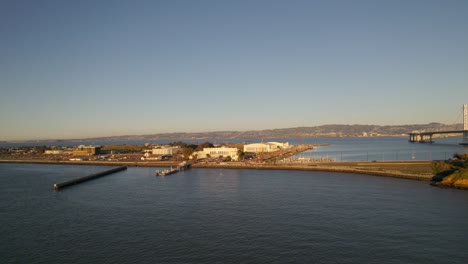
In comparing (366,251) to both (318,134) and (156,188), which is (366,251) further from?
(318,134)

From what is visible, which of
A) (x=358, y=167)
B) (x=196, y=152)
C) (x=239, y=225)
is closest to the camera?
(x=239, y=225)

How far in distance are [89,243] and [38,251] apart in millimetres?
1310

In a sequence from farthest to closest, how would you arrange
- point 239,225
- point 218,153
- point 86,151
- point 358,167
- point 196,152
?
point 86,151 → point 196,152 → point 218,153 → point 358,167 → point 239,225

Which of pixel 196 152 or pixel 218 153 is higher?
pixel 196 152

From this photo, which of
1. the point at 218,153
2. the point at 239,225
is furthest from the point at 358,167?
the point at 239,225

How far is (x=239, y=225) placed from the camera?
1183 centimetres

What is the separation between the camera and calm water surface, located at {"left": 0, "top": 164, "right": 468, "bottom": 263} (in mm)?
9344

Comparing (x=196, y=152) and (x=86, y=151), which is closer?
(x=196, y=152)

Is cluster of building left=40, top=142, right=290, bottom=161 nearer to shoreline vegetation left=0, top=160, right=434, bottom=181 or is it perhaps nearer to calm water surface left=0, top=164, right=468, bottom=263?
shoreline vegetation left=0, top=160, right=434, bottom=181

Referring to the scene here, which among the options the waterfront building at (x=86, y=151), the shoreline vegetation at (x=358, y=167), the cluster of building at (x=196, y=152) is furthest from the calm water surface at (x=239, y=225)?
the waterfront building at (x=86, y=151)

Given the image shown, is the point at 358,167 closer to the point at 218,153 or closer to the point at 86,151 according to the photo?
the point at 218,153

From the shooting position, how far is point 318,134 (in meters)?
161

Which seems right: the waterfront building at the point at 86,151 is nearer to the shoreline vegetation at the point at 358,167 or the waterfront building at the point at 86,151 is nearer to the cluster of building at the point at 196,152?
the cluster of building at the point at 196,152

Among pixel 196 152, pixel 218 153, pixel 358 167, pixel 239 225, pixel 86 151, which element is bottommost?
pixel 239 225
